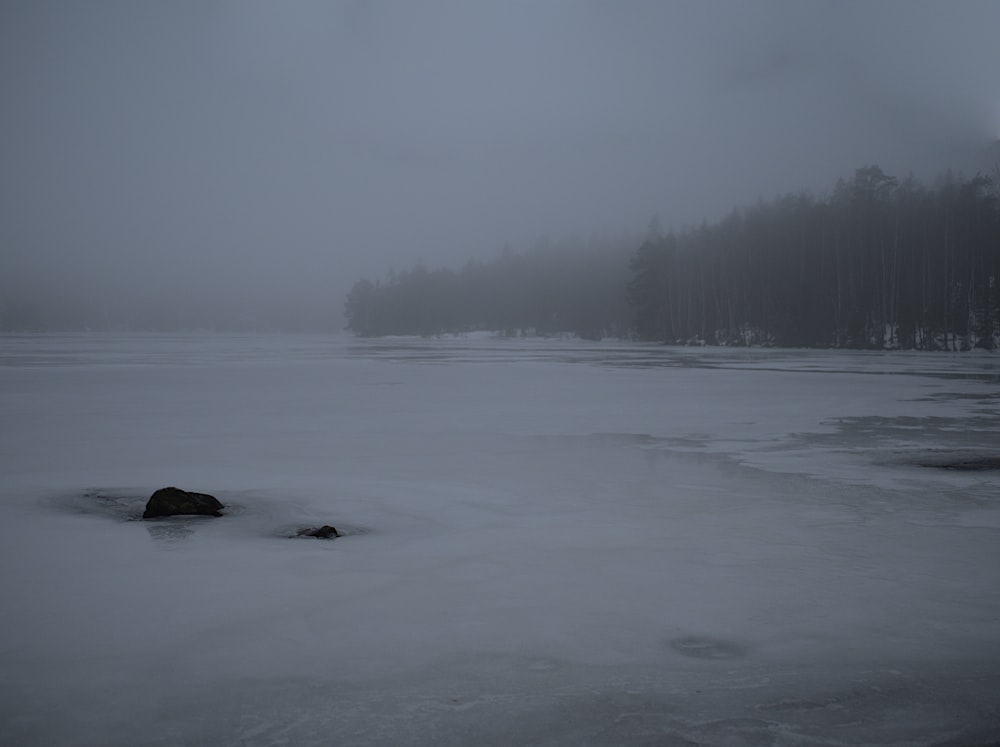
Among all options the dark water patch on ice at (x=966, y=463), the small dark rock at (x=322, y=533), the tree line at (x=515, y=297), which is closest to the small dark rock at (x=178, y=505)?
the small dark rock at (x=322, y=533)

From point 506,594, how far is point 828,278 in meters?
66.6

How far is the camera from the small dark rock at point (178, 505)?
22.3ft

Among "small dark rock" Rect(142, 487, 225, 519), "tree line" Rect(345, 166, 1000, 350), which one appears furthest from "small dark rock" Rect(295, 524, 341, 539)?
"tree line" Rect(345, 166, 1000, 350)

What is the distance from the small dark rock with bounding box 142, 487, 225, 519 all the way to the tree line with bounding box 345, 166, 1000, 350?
58.5 meters

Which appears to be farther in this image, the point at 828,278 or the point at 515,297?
the point at 515,297

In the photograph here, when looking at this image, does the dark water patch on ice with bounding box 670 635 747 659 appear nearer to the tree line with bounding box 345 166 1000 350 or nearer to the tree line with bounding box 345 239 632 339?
the tree line with bounding box 345 166 1000 350

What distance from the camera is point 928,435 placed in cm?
1169

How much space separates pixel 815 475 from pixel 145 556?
22.3 ft

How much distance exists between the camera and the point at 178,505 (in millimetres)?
6840

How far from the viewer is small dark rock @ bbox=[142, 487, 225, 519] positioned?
Result: 6.79 metres

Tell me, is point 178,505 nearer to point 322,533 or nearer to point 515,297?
point 322,533

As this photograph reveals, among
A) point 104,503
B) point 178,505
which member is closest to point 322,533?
point 178,505

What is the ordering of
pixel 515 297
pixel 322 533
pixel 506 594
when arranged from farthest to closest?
pixel 515 297 → pixel 322 533 → pixel 506 594

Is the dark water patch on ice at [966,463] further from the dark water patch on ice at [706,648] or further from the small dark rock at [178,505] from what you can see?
the small dark rock at [178,505]
